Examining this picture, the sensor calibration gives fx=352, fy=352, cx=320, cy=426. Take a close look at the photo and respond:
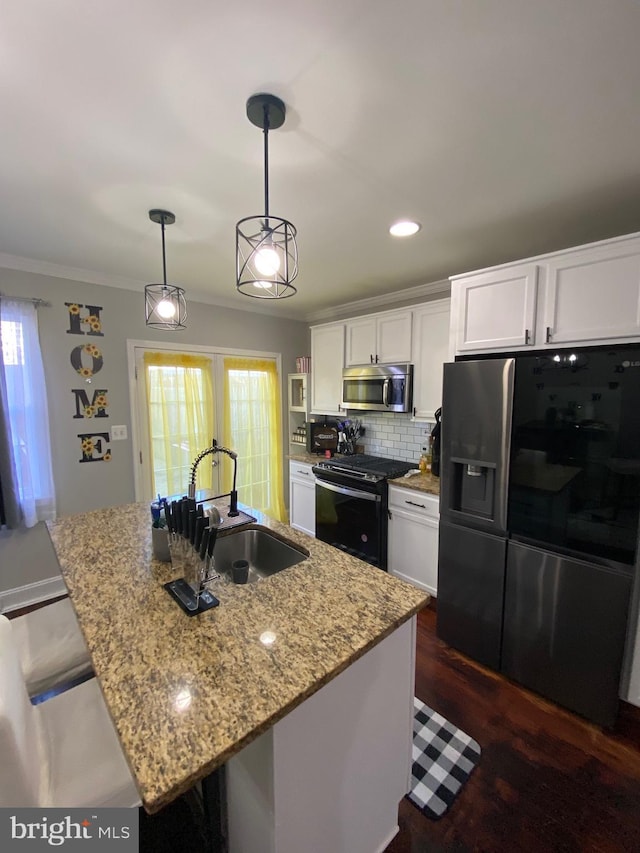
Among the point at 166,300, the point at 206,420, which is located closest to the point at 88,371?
the point at 206,420

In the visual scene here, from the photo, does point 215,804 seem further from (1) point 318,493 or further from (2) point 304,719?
(1) point 318,493

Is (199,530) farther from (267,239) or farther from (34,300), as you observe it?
(34,300)

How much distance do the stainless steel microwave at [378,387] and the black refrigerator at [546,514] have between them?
0.83 m

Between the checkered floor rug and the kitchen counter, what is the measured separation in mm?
1219

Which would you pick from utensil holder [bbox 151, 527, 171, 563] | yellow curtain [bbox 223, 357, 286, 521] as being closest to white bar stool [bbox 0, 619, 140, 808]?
utensil holder [bbox 151, 527, 171, 563]

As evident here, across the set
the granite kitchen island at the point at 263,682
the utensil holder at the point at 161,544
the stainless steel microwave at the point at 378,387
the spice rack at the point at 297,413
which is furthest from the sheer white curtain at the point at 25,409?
the stainless steel microwave at the point at 378,387

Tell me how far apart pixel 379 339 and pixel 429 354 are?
0.50 metres

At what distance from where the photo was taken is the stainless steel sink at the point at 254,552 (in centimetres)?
165

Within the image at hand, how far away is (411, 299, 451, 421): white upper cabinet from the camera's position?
267 cm

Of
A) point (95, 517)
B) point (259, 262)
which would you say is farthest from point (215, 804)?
point (259, 262)

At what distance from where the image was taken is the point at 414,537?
103 inches

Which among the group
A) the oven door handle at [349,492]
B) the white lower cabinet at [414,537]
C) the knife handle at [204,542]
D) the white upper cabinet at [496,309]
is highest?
the white upper cabinet at [496,309]

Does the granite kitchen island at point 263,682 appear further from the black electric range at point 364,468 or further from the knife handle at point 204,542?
the black electric range at point 364,468

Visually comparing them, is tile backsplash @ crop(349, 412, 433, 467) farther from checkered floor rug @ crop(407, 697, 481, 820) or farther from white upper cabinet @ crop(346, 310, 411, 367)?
checkered floor rug @ crop(407, 697, 481, 820)
